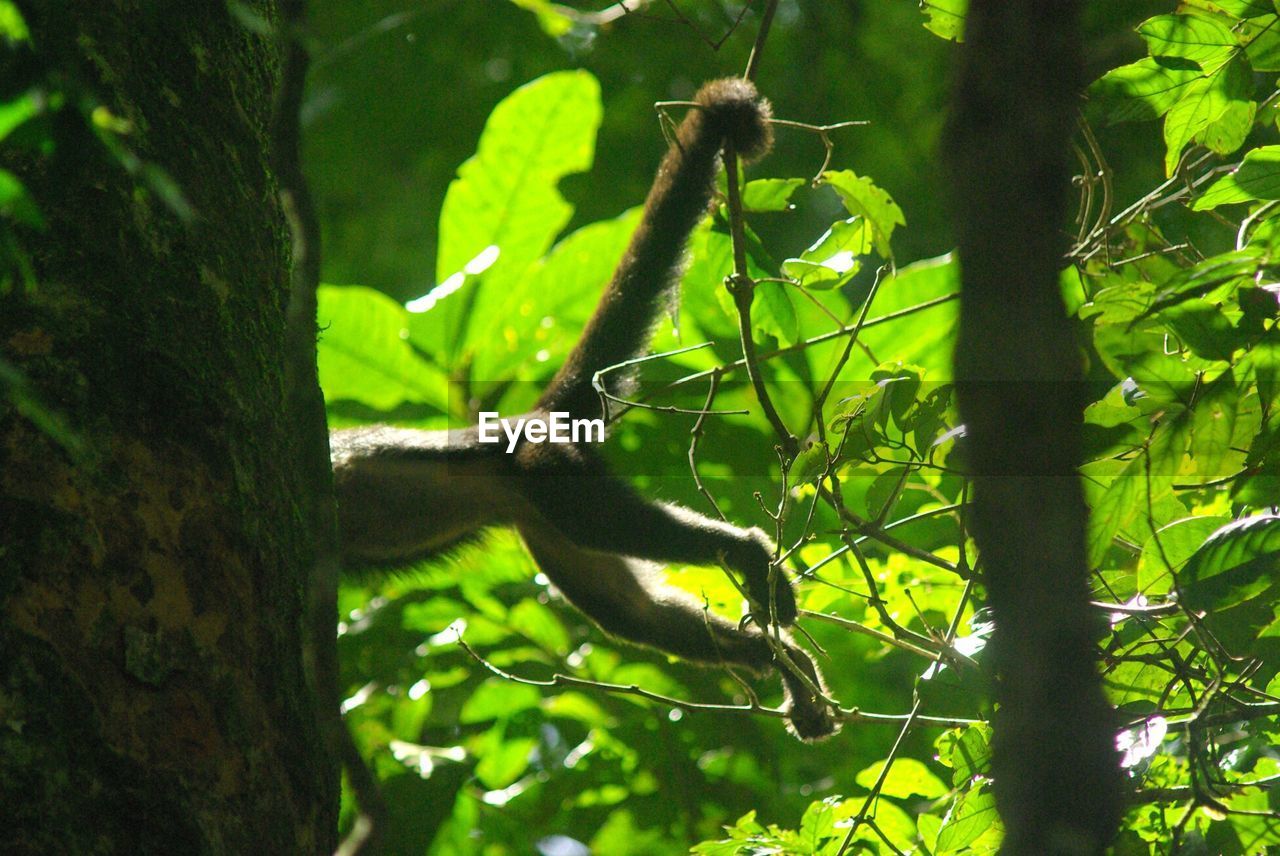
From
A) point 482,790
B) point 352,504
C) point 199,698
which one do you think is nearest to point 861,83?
point 352,504

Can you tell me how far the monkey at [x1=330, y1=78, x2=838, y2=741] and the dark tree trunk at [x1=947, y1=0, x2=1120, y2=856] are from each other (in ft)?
6.41

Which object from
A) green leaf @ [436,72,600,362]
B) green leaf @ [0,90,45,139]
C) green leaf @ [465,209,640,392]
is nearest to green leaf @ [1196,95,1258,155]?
green leaf @ [0,90,45,139]

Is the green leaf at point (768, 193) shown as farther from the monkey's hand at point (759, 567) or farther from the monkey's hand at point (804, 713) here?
the monkey's hand at point (804, 713)

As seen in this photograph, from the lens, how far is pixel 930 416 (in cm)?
172

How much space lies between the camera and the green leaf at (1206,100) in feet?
5.06

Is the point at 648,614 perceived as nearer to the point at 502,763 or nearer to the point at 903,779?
the point at 502,763

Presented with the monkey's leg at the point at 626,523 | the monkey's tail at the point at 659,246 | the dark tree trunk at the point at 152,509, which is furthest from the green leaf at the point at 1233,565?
the monkey's tail at the point at 659,246

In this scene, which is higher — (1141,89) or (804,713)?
(1141,89)

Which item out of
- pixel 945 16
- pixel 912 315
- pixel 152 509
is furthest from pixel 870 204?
pixel 152 509

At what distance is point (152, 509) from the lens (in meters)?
1.20

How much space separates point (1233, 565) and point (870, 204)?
107 cm

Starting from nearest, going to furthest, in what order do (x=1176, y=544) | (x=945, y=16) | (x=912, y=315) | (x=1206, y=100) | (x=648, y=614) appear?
(x=1176, y=544) < (x=1206, y=100) < (x=945, y=16) < (x=912, y=315) < (x=648, y=614)

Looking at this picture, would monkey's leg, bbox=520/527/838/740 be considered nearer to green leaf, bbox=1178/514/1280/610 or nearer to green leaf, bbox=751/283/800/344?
green leaf, bbox=751/283/800/344

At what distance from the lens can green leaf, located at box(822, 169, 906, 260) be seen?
214 cm
